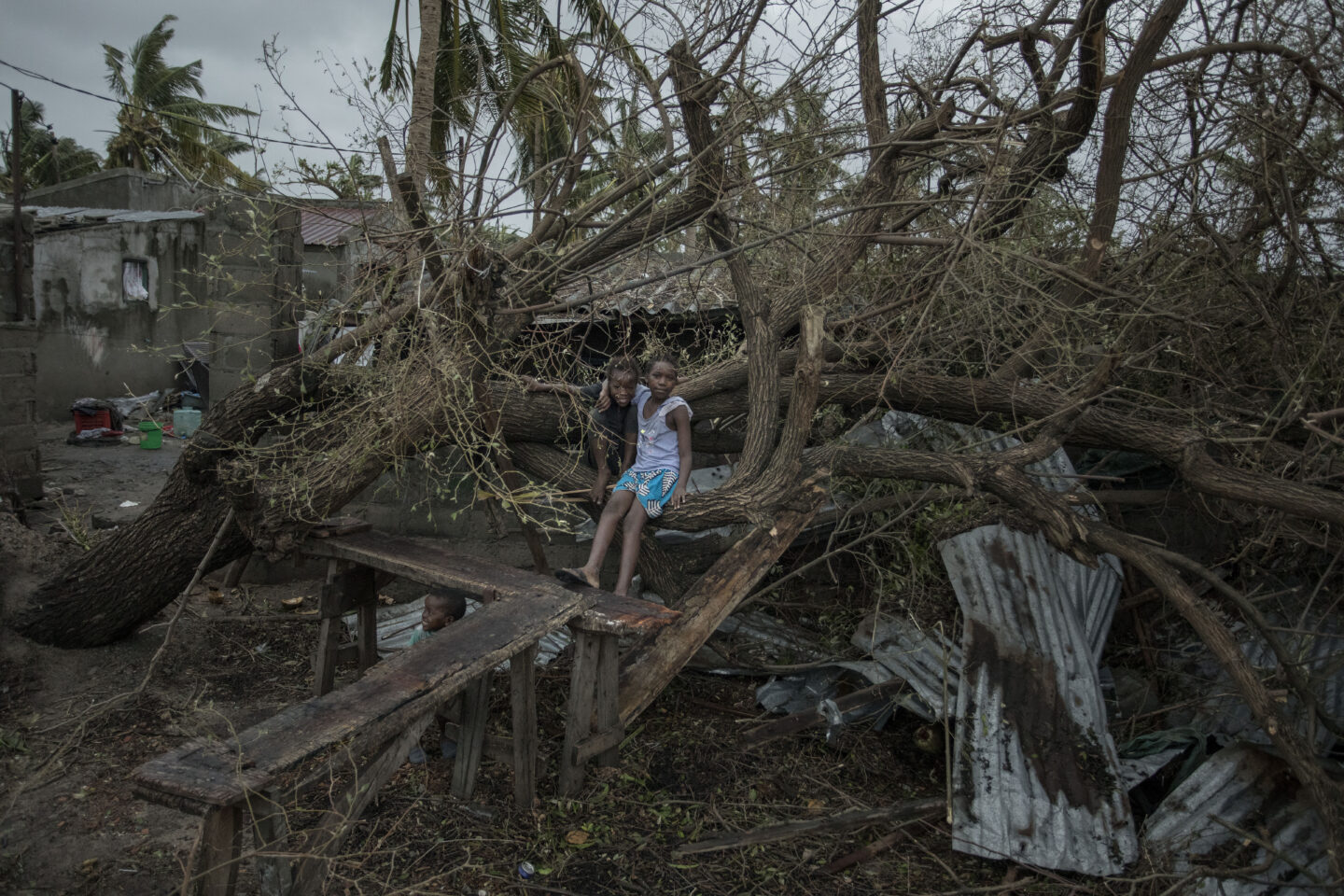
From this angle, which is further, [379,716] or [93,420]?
[93,420]

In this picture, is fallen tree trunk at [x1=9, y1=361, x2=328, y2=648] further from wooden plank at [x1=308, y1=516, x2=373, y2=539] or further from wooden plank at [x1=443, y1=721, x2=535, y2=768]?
wooden plank at [x1=443, y1=721, x2=535, y2=768]

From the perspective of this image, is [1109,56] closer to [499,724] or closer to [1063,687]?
[1063,687]

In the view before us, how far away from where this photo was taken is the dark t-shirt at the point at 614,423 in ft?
17.5

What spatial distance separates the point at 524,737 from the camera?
433 cm

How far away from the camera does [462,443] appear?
459 cm

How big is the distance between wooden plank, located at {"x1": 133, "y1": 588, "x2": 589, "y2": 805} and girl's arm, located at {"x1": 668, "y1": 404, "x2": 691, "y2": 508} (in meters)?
1.12

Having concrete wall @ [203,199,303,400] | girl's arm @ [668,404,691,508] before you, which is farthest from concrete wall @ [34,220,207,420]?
girl's arm @ [668,404,691,508]

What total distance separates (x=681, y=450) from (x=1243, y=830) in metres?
3.32

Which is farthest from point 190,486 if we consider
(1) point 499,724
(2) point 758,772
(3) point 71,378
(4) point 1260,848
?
(3) point 71,378

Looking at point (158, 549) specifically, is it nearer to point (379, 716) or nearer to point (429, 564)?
point (429, 564)

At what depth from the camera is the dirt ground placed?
3.91m

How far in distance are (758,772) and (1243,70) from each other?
5175mm

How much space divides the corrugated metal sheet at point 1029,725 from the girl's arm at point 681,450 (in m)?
1.83

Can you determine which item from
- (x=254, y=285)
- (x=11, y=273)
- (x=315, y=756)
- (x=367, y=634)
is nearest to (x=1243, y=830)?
(x=315, y=756)
